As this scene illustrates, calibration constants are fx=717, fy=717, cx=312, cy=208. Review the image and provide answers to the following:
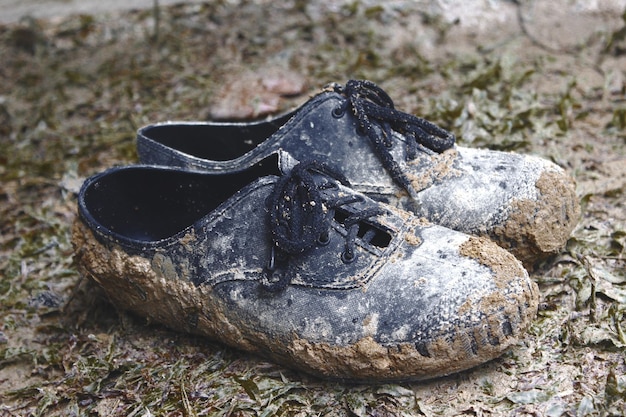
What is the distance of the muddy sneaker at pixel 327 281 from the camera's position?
180 centimetres

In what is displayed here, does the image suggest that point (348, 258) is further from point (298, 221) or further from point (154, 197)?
point (154, 197)

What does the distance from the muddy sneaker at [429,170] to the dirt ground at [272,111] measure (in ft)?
0.71

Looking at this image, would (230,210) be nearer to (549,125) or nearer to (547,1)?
(549,125)

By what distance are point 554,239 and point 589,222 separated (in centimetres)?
40

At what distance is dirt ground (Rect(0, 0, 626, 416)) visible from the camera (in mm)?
1910

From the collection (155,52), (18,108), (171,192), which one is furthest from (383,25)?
(171,192)

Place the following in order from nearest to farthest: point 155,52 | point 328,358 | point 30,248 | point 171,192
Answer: point 328,358 < point 171,192 < point 30,248 < point 155,52

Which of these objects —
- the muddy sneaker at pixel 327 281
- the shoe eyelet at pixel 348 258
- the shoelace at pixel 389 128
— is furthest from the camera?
the shoelace at pixel 389 128

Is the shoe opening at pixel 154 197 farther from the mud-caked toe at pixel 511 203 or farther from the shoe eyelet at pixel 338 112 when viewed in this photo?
the mud-caked toe at pixel 511 203

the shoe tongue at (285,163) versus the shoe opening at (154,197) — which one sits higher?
the shoe tongue at (285,163)

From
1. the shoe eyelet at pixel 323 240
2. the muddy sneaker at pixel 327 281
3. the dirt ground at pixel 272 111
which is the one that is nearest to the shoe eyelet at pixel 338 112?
the muddy sneaker at pixel 327 281

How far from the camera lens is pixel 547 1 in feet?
14.5

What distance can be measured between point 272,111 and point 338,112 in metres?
1.37

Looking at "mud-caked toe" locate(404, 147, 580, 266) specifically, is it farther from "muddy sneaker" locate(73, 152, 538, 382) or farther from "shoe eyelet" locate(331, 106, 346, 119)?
"shoe eyelet" locate(331, 106, 346, 119)
